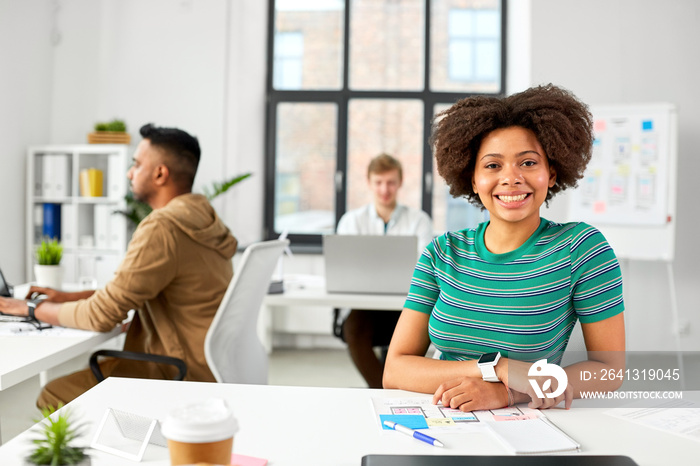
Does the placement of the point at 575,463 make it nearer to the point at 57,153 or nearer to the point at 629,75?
the point at 629,75

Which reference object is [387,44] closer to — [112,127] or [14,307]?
[112,127]

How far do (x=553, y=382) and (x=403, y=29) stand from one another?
456 centimetres

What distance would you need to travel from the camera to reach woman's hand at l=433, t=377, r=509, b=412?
1.22m

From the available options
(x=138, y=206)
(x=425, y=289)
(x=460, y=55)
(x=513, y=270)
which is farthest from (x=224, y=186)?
(x=513, y=270)

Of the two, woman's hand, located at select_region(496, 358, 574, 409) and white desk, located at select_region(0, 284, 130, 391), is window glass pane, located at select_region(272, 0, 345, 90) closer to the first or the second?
white desk, located at select_region(0, 284, 130, 391)

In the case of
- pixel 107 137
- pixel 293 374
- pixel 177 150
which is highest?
pixel 107 137

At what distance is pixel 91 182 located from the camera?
471 centimetres

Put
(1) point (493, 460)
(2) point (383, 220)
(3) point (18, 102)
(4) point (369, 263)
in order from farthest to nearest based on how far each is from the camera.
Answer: (3) point (18, 102)
(2) point (383, 220)
(4) point (369, 263)
(1) point (493, 460)

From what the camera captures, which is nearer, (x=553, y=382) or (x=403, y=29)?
(x=553, y=382)

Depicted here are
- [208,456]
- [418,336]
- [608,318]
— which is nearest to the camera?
[208,456]

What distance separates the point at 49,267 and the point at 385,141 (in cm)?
327

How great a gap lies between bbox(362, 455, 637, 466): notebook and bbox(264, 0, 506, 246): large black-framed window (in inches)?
174

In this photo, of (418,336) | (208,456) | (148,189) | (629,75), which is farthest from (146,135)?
(629,75)

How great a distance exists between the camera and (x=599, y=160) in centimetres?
440
